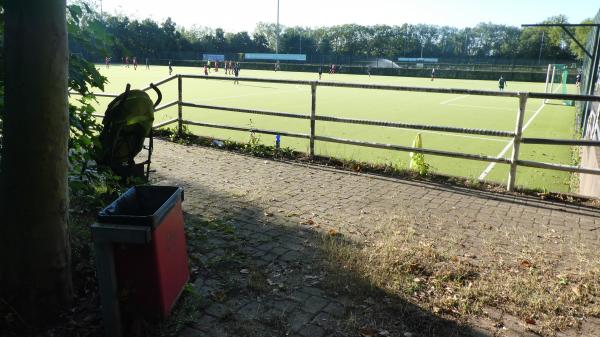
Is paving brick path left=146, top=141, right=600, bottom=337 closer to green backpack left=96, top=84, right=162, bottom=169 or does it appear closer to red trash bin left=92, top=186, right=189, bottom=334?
red trash bin left=92, top=186, right=189, bottom=334

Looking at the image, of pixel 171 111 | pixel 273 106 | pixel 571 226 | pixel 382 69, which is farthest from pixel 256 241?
pixel 382 69

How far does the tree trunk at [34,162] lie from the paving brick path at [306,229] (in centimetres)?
102

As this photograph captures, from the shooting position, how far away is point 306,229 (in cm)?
507

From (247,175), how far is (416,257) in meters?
3.66

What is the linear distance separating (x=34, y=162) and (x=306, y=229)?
281 centimetres

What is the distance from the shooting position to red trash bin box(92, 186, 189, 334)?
280cm

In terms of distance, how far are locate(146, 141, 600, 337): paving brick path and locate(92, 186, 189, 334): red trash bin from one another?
331mm

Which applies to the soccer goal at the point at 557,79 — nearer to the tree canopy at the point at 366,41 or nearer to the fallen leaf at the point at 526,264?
the fallen leaf at the point at 526,264

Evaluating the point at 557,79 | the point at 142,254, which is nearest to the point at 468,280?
the point at 142,254

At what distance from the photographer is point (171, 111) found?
16.0 metres

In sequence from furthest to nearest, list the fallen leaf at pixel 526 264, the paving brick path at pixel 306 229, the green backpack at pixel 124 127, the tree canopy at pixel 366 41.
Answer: the tree canopy at pixel 366 41
the green backpack at pixel 124 127
the fallen leaf at pixel 526 264
the paving brick path at pixel 306 229

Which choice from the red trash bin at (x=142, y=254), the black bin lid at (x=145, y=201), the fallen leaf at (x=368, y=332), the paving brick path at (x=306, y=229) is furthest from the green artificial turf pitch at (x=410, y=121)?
the fallen leaf at (x=368, y=332)

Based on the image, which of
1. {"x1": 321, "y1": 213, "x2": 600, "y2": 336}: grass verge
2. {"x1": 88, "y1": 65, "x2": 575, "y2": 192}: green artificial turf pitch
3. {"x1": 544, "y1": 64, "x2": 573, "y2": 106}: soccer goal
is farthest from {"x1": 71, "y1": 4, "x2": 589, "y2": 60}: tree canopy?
{"x1": 321, "y1": 213, "x2": 600, "y2": 336}: grass verge

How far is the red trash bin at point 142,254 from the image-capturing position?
2803 millimetres
